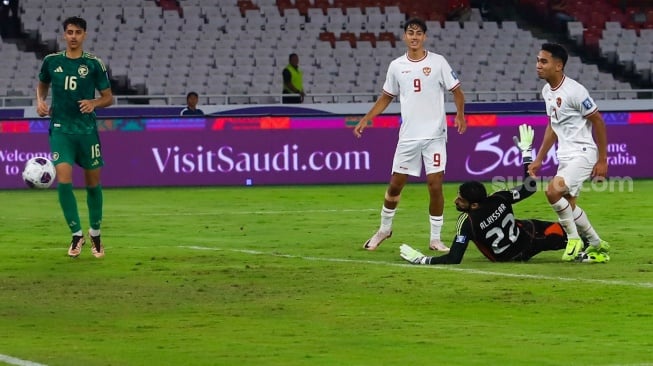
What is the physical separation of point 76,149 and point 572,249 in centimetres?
490

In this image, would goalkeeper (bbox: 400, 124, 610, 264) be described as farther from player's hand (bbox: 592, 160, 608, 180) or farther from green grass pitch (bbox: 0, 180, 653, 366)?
player's hand (bbox: 592, 160, 608, 180)

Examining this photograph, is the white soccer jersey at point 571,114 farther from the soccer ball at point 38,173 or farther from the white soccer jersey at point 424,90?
the soccer ball at point 38,173

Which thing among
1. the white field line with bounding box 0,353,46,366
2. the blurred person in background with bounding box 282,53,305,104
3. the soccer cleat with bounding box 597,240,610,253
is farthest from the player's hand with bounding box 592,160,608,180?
the blurred person in background with bounding box 282,53,305,104

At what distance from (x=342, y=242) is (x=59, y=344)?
752 cm

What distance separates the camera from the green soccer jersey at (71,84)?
49.3ft

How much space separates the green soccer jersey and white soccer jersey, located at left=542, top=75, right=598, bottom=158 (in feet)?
14.3

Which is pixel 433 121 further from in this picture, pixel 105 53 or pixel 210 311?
pixel 105 53

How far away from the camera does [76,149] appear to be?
15195 mm

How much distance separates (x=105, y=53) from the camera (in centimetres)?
3653

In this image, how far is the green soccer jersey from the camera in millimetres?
15031

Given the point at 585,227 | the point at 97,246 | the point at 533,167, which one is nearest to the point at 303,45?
the point at 97,246

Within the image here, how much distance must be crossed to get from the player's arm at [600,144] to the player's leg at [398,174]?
221cm

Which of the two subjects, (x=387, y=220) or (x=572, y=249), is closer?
(x=572, y=249)

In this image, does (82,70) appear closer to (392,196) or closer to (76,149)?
(76,149)
